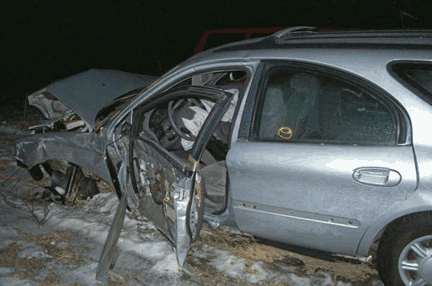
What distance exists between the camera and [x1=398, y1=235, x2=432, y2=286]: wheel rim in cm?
246

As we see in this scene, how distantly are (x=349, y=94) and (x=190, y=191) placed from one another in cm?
116

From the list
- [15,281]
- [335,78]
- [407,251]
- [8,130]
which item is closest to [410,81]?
[335,78]

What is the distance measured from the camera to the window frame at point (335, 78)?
2.37m

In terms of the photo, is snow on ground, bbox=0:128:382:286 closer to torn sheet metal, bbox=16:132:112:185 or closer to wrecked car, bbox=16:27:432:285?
wrecked car, bbox=16:27:432:285

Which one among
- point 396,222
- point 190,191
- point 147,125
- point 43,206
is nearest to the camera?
point 396,222

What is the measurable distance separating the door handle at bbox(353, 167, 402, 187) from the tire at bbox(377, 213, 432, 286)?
281 mm

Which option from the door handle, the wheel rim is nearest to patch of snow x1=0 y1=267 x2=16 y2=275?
the door handle

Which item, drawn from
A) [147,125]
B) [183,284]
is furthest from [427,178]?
[147,125]

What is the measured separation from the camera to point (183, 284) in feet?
9.59

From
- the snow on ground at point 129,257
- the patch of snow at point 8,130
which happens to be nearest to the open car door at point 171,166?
the snow on ground at point 129,257

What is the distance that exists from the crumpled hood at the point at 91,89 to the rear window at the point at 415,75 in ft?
7.54

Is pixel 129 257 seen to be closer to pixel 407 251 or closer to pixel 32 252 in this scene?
pixel 32 252

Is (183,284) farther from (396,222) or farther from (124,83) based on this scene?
(124,83)

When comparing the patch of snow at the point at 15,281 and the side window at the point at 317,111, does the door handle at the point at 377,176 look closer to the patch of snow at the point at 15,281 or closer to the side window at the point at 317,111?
the side window at the point at 317,111
